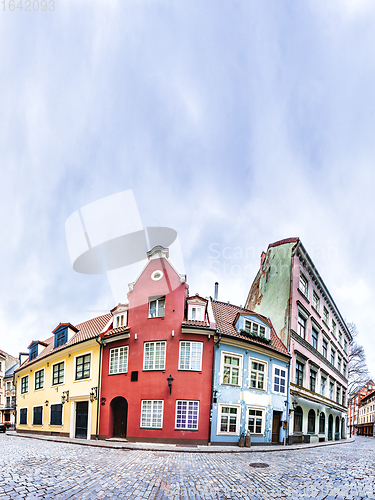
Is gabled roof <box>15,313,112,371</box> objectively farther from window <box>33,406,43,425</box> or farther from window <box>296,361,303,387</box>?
window <box>296,361,303,387</box>

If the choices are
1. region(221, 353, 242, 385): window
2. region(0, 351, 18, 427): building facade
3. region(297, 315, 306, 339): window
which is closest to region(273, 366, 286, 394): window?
region(221, 353, 242, 385): window

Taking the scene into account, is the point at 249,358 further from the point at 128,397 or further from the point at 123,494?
the point at 123,494

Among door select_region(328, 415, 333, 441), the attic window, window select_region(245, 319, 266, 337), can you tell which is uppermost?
the attic window

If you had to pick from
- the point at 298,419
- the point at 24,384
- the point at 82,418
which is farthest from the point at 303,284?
the point at 24,384

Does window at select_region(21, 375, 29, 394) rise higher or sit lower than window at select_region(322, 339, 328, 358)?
lower

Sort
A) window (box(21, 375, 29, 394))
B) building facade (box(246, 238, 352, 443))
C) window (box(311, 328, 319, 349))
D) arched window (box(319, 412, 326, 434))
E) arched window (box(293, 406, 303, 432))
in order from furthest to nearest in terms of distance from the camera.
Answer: window (box(21, 375, 29, 394)) → window (box(311, 328, 319, 349)) → arched window (box(319, 412, 326, 434)) → building facade (box(246, 238, 352, 443)) → arched window (box(293, 406, 303, 432))

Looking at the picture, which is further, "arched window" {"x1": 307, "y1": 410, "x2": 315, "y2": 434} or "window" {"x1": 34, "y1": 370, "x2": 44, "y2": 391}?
"window" {"x1": 34, "y1": 370, "x2": 44, "y2": 391}

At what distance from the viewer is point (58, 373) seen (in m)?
28.9

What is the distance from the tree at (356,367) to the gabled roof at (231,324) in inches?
1276

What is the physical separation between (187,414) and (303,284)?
16568 mm

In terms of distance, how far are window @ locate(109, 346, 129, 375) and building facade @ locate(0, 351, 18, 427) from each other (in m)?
41.7

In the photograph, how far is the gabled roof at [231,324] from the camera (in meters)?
22.8

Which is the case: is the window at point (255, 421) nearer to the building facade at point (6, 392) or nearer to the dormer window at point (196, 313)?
the dormer window at point (196, 313)

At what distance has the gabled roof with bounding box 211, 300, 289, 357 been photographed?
898 inches
